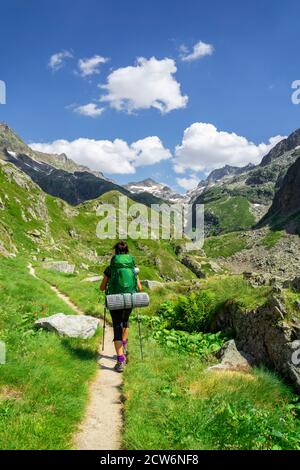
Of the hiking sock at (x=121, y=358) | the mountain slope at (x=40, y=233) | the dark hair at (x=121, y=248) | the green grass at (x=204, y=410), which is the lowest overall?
the green grass at (x=204, y=410)

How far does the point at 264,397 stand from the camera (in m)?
9.51

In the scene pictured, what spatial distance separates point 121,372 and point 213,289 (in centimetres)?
883

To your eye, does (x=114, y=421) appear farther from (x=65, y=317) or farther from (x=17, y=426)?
(x=65, y=317)

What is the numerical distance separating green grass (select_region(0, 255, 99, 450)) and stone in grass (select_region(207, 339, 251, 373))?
392 cm

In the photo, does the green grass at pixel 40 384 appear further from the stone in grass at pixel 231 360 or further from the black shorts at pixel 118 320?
the stone in grass at pixel 231 360

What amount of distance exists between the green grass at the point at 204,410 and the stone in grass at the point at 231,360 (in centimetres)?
57

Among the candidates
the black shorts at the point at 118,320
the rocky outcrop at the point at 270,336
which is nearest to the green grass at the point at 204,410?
the rocky outcrop at the point at 270,336

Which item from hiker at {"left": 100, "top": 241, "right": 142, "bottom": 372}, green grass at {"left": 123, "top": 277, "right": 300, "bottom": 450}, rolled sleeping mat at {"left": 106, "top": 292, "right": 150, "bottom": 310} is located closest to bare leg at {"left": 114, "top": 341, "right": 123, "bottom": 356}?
hiker at {"left": 100, "top": 241, "right": 142, "bottom": 372}

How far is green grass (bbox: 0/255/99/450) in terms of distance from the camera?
23.4 feet

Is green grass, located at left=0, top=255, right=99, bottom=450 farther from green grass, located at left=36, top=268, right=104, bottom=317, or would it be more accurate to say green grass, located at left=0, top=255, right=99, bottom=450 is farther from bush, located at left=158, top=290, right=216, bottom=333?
green grass, located at left=36, top=268, right=104, bottom=317

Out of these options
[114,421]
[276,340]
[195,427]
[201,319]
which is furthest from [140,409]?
[201,319]

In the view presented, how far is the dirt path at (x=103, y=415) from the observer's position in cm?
753

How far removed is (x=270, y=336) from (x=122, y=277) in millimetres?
5106
